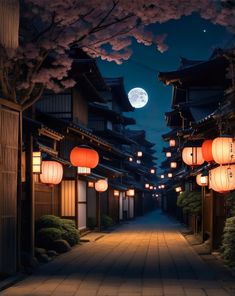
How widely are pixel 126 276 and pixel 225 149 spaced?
456 centimetres

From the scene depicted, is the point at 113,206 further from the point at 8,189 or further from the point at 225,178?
the point at 8,189

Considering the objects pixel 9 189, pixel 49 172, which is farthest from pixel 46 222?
pixel 9 189

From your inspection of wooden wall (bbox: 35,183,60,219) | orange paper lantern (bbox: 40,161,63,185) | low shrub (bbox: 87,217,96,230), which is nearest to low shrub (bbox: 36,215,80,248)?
wooden wall (bbox: 35,183,60,219)

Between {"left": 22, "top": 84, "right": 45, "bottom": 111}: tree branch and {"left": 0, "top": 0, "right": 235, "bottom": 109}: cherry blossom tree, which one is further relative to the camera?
{"left": 22, "top": 84, "right": 45, "bottom": 111}: tree branch

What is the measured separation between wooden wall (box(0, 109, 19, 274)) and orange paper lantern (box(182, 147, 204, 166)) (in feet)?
27.3

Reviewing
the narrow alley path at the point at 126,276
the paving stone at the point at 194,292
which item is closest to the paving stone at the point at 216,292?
the narrow alley path at the point at 126,276

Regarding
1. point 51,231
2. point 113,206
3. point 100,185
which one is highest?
point 100,185

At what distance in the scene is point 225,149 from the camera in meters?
14.4

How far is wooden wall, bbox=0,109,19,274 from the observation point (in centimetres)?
1340

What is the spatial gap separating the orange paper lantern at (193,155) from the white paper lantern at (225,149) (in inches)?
226

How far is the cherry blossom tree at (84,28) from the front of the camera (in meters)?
11.8

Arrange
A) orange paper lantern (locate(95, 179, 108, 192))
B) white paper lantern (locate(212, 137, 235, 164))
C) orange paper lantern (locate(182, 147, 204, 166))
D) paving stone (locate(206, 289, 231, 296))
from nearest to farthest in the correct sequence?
1. paving stone (locate(206, 289, 231, 296))
2. white paper lantern (locate(212, 137, 235, 164))
3. orange paper lantern (locate(182, 147, 204, 166))
4. orange paper lantern (locate(95, 179, 108, 192))

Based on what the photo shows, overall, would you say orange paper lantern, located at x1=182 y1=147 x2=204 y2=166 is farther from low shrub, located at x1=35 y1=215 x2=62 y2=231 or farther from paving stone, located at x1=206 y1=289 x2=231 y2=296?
paving stone, located at x1=206 y1=289 x2=231 y2=296

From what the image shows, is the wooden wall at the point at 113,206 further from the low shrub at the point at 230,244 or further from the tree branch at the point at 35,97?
the tree branch at the point at 35,97
